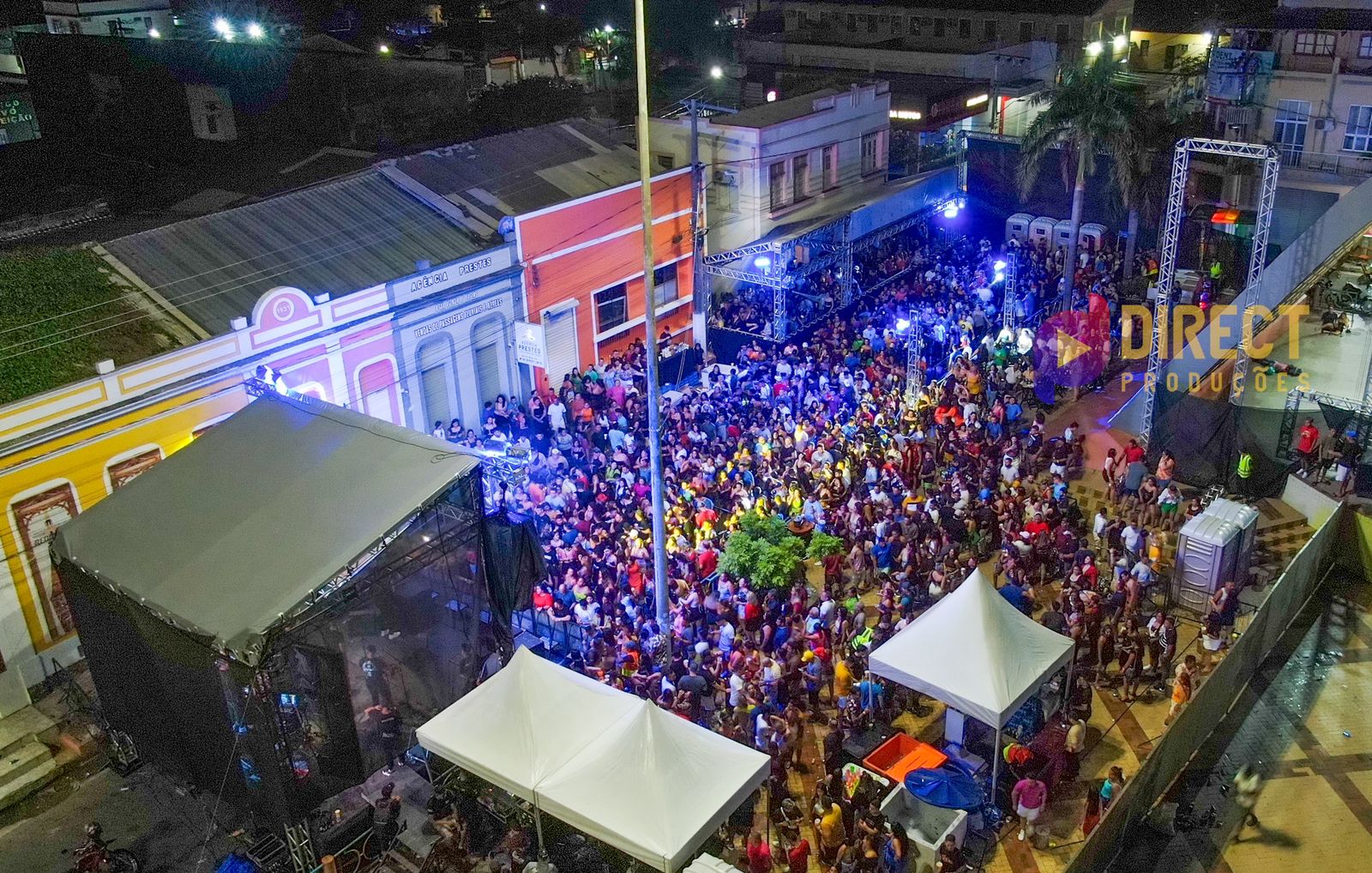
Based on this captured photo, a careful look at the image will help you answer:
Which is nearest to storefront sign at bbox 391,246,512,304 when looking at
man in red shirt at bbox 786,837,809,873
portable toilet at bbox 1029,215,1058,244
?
man in red shirt at bbox 786,837,809,873

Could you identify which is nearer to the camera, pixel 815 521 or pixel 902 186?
pixel 815 521

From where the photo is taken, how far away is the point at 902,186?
3036 cm

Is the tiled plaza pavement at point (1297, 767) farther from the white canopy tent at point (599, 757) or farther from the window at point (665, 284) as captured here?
the window at point (665, 284)

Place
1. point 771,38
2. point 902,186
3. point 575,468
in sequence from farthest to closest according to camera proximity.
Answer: point 771,38 < point 902,186 < point 575,468

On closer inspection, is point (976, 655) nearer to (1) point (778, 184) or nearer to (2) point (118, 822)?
(2) point (118, 822)

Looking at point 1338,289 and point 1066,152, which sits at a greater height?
point 1066,152

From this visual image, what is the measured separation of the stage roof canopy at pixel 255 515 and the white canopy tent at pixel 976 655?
571 centimetres

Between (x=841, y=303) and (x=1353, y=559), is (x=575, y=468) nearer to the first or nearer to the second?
(x=841, y=303)

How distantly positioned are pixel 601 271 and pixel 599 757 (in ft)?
47.0

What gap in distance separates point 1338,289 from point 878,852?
21149 mm

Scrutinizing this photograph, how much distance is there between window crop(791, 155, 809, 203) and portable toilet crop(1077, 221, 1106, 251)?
7859 millimetres

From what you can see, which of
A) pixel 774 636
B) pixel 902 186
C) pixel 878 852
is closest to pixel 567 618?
pixel 774 636

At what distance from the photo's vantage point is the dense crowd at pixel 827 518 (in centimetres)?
1397

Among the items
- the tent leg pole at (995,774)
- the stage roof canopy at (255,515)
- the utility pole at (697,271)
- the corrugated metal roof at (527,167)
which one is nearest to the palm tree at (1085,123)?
the utility pole at (697,271)
